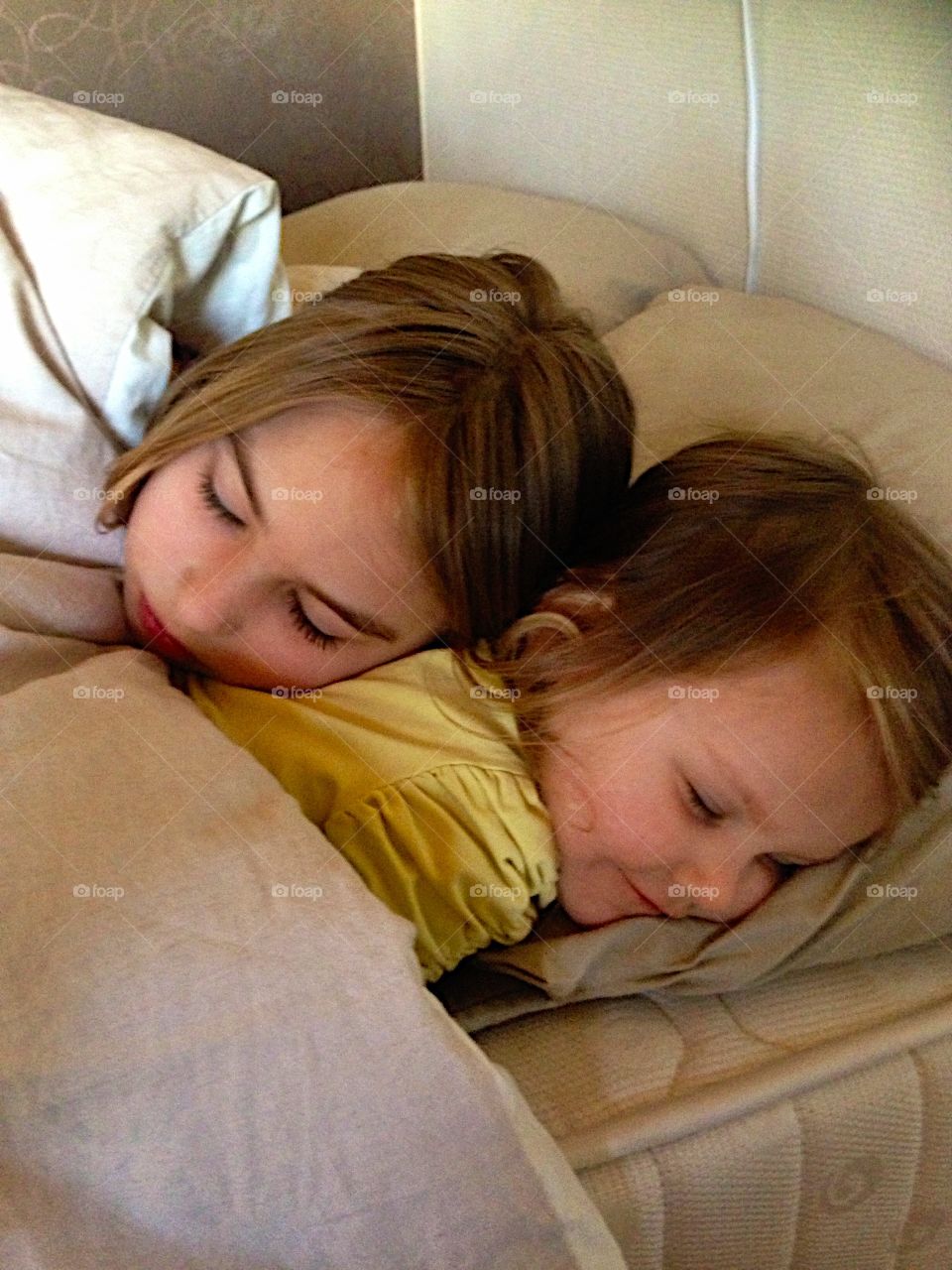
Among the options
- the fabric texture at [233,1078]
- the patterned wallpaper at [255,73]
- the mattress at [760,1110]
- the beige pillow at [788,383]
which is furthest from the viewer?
the patterned wallpaper at [255,73]

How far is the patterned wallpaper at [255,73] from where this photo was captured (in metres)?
1.34

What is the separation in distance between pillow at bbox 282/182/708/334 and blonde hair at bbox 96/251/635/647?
0.30 m

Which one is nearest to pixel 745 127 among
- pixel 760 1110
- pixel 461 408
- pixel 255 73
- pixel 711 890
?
pixel 461 408

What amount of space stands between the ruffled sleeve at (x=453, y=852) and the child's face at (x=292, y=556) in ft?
0.42

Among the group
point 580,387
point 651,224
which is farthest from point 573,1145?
point 651,224

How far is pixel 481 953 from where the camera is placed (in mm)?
656

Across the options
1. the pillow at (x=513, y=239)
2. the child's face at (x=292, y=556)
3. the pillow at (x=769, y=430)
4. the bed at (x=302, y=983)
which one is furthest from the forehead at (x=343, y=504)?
the pillow at (x=513, y=239)

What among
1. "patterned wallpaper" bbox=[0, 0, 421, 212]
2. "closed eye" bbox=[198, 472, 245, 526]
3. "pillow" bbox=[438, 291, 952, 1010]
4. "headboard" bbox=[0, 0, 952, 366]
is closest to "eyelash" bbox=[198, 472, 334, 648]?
"closed eye" bbox=[198, 472, 245, 526]

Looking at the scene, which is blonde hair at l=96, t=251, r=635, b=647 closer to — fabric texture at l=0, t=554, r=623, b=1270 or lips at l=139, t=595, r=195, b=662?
lips at l=139, t=595, r=195, b=662

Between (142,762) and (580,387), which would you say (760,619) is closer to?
(580,387)

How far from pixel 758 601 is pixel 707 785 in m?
0.11

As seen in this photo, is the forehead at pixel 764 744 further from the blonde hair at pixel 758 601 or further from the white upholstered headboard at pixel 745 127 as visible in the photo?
the white upholstered headboard at pixel 745 127

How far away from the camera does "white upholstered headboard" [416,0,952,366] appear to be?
3.03ft

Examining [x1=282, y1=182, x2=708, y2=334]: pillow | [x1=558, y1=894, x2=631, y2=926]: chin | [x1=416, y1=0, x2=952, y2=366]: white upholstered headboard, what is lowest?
[x1=558, y1=894, x2=631, y2=926]: chin
